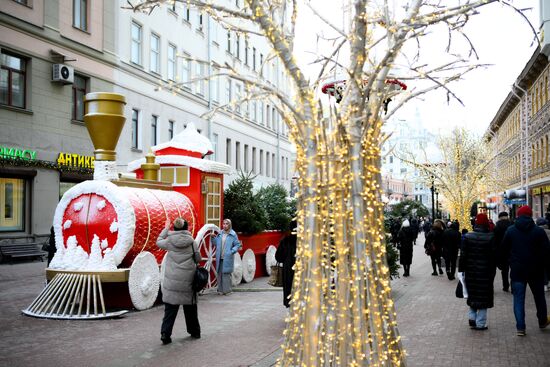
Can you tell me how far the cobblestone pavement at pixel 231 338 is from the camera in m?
7.00

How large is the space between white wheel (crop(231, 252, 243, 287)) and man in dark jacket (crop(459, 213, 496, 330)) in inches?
254

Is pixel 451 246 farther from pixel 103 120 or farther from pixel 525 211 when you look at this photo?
pixel 103 120

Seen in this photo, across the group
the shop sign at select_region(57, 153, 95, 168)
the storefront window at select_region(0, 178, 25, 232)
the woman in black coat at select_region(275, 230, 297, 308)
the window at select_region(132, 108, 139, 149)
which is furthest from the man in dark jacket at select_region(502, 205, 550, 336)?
the window at select_region(132, 108, 139, 149)

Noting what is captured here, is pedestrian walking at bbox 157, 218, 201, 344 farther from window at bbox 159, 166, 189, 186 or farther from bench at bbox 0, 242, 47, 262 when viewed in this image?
bench at bbox 0, 242, 47, 262

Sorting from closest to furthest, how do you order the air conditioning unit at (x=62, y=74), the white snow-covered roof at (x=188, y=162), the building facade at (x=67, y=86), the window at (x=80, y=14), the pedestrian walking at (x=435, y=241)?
1. the white snow-covered roof at (x=188, y=162)
2. the pedestrian walking at (x=435, y=241)
3. the building facade at (x=67, y=86)
4. the air conditioning unit at (x=62, y=74)
5. the window at (x=80, y=14)

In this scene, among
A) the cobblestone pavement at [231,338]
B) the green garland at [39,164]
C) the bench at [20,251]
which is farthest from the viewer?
the green garland at [39,164]

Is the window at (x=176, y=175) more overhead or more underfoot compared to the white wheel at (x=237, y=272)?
more overhead

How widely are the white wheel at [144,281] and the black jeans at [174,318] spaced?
2.13 meters

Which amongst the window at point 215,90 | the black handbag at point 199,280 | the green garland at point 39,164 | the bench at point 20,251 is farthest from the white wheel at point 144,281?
the window at point 215,90

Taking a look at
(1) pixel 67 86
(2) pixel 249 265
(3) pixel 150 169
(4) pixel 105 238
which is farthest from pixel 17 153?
(4) pixel 105 238

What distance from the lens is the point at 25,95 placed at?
20.6 meters

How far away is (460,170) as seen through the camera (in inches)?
1040

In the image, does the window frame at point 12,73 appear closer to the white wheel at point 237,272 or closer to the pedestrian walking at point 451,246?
the white wheel at point 237,272

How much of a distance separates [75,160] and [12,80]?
3781mm
